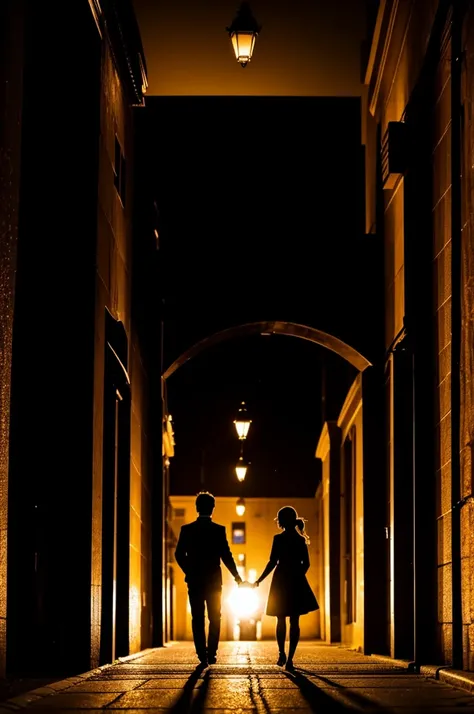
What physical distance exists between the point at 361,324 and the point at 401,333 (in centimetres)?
279

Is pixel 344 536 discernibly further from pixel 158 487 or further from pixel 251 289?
pixel 251 289

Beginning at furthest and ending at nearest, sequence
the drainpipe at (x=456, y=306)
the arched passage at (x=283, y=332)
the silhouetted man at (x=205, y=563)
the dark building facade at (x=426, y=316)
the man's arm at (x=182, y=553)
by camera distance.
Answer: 1. the arched passage at (x=283, y=332)
2. the man's arm at (x=182, y=553)
3. the silhouetted man at (x=205, y=563)
4. the drainpipe at (x=456, y=306)
5. the dark building facade at (x=426, y=316)

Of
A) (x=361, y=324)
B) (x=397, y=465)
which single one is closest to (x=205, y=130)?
(x=361, y=324)

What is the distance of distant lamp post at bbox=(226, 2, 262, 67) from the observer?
47.6 ft

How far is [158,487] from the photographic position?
67.8 feet

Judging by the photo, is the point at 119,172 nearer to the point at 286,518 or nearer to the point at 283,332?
the point at 286,518

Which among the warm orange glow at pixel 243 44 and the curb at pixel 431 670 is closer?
the curb at pixel 431 670

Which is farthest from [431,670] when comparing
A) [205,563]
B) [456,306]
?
[456,306]

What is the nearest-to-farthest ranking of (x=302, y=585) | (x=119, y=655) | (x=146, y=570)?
(x=302, y=585) → (x=119, y=655) → (x=146, y=570)

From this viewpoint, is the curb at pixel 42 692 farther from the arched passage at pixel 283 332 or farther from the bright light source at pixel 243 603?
the bright light source at pixel 243 603

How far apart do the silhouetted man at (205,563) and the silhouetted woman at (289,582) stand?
17.7 inches

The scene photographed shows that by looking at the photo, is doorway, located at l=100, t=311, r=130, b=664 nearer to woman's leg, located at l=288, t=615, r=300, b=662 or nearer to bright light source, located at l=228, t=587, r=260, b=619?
woman's leg, located at l=288, t=615, r=300, b=662

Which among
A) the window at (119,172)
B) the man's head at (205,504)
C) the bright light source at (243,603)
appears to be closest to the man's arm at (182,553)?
the man's head at (205,504)

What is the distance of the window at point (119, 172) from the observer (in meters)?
14.8
